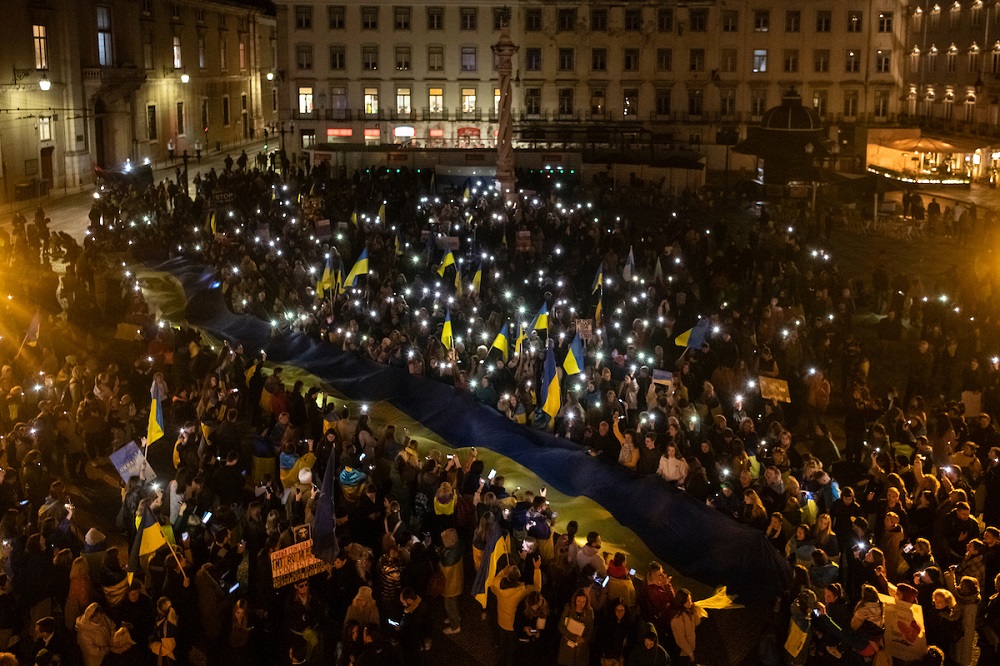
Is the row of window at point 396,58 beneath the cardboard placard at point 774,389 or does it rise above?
above

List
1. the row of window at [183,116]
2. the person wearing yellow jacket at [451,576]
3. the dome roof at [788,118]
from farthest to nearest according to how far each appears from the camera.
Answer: the row of window at [183,116] → the dome roof at [788,118] → the person wearing yellow jacket at [451,576]

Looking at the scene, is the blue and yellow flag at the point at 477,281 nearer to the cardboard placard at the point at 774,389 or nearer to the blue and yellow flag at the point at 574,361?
the blue and yellow flag at the point at 574,361

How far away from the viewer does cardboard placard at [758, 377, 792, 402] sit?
15766 millimetres

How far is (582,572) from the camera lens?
34.7 ft

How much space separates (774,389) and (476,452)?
4.87 meters

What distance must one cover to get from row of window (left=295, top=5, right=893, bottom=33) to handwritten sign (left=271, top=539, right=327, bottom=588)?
54.9 m

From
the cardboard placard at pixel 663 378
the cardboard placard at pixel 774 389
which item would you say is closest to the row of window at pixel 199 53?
the cardboard placard at pixel 663 378

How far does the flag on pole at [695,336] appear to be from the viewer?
1781 cm

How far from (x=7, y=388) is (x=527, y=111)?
50.0 meters

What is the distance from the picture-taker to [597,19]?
62.5 meters

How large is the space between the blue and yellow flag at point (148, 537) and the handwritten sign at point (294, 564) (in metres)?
1.22

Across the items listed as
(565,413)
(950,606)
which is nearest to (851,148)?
(565,413)

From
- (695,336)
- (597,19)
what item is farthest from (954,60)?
(695,336)

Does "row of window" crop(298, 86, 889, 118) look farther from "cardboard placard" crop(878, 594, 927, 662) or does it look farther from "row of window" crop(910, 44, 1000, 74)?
"cardboard placard" crop(878, 594, 927, 662)
